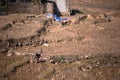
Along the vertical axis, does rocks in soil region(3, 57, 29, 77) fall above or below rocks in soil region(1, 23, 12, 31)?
below

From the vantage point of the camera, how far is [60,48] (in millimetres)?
13133

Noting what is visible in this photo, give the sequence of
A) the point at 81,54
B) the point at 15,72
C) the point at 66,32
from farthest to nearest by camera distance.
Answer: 1. the point at 66,32
2. the point at 81,54
3. the point at 15,72

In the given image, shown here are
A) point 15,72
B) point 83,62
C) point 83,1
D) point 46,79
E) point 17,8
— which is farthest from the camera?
point 83,1

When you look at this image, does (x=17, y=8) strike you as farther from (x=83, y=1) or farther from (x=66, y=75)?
(x=83, y=1)

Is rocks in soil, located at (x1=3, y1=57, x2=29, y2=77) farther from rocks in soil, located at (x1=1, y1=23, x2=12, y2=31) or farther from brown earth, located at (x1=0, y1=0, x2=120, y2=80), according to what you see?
rocks in soil, located at (x1=1, y1=23, x2=12, y2=31)

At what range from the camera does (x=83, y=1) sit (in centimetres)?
3531

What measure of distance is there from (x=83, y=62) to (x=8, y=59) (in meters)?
3.61

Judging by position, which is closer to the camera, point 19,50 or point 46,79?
point 46,79

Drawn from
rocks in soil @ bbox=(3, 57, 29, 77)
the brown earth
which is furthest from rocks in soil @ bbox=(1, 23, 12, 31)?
rocks in soil @ bbox=(3, 57, 29, 77)

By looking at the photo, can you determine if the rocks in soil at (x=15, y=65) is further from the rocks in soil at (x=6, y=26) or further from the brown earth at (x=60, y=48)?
the rocks in soil at (x=6, y=26)

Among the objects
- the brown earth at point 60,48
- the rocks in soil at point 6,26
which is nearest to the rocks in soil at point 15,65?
the brown earth at point 60,48

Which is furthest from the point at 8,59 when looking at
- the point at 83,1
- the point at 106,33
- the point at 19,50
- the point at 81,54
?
the point at 83,1

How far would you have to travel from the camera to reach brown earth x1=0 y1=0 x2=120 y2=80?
33.1 feet

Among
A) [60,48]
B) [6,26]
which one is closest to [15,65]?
[60,48]
